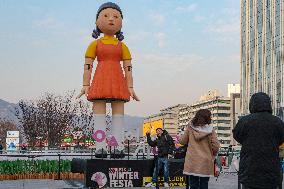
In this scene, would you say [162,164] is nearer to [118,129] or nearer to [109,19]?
[118,129]

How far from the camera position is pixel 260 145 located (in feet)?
16.3

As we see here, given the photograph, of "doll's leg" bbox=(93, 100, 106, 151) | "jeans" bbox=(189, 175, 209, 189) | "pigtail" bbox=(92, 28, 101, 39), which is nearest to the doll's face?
"pigtail" bbox=(92, 28, 101, 39)

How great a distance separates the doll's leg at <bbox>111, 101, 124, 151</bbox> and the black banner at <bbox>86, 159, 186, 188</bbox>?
2.10 m

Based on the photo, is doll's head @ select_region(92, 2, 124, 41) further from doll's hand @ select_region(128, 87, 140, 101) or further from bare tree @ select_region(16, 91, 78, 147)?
bare tree @ select_region(16, 91, 78, 147)

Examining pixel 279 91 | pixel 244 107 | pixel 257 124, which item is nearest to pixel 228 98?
pixel 244 107

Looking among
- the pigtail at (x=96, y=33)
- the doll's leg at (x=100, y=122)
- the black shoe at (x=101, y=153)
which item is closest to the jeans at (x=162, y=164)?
the black shoe at (x=101, y=153)

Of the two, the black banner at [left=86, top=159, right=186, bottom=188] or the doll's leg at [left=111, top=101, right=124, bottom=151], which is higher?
the doll's leg at [left=111, top=101, right=124, bottom=151]

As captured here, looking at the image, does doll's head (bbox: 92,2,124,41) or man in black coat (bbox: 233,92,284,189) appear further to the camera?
doll's head (bbox: 92,2,124,41)

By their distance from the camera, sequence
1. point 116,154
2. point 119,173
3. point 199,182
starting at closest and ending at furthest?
point 199,182 < point 119,173 < point 116,154

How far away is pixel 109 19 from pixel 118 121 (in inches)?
123

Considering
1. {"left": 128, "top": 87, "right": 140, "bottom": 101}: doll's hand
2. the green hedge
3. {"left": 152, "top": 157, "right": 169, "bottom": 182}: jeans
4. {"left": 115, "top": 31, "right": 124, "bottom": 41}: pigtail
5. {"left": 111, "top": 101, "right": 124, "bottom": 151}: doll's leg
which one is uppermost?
{"left": 115, "top": 31, "right": 124, "bottom": 41}: pigtail

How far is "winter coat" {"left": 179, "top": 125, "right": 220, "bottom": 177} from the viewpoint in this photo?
23.9ft

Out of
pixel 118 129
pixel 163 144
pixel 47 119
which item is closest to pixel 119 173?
pixel 163 144

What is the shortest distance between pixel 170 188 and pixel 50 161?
525 centimetres
